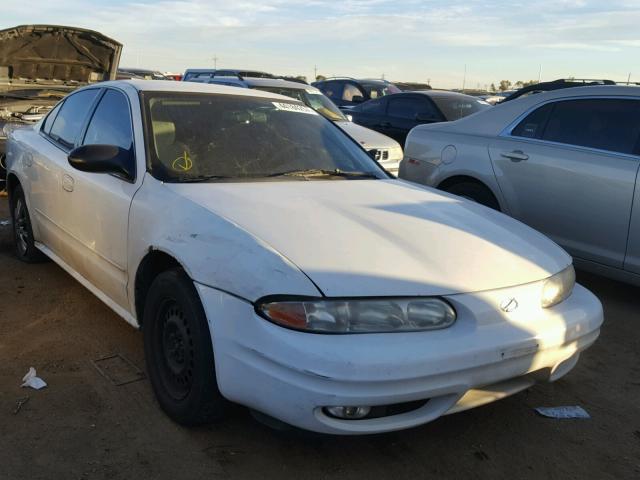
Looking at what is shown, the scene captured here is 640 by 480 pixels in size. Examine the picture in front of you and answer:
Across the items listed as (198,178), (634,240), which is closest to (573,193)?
(634,240)

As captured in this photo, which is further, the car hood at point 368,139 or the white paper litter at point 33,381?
the car hood at point 368,139

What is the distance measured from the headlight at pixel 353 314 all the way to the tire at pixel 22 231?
330cm

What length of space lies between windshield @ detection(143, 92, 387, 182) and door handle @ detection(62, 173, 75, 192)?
77 centimetres

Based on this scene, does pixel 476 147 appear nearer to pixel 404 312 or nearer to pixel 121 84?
pixel 121 84

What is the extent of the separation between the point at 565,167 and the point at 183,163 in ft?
9.78

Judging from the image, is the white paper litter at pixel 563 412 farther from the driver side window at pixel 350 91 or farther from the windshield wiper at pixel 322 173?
the driver side window at pixel 350 91

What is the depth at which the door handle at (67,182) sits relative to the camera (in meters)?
3.96

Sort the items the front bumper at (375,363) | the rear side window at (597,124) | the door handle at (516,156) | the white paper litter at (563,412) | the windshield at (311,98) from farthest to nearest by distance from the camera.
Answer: the windshield at (311,98), the door handle at (516,156), the rear side window at (597,124), the white paper litter at (563,412), the front bumper at (375,363)

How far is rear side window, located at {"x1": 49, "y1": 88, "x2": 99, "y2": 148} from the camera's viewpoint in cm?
432

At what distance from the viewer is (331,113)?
9.32 metres

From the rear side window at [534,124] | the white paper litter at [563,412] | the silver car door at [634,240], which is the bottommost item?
the white paper litter at [563,412]

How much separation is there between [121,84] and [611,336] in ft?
11.6

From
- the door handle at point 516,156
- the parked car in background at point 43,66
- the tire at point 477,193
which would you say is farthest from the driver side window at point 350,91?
the door handle at point 516,156

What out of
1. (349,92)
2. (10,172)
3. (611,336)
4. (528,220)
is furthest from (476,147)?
(349,92)
